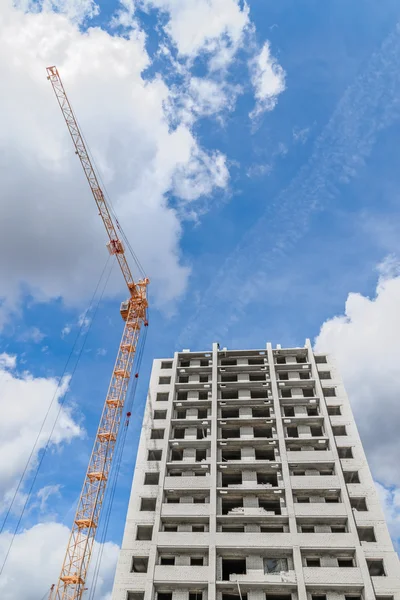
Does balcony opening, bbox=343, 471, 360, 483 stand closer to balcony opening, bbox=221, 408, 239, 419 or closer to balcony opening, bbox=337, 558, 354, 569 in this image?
balcony opening, bbox=337, 558, 354, 569

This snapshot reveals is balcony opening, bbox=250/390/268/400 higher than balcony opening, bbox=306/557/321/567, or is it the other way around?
balcony opening, bbox=250/390/268/400

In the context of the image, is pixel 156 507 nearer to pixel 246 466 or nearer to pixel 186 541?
pixel 186 541

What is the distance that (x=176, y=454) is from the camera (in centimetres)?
5597

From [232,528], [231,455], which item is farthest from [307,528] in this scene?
[231,455]

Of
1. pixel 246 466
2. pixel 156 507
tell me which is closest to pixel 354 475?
pixel 246 466

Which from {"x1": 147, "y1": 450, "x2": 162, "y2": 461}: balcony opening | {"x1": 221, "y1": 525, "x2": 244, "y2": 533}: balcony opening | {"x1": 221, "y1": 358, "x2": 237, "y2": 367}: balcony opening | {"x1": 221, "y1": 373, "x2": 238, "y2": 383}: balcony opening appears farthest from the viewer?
{"x1": 221, "y1": 358, "x2": 237, "y2": 367}: balcony opening

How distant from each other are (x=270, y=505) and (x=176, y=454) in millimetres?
12924

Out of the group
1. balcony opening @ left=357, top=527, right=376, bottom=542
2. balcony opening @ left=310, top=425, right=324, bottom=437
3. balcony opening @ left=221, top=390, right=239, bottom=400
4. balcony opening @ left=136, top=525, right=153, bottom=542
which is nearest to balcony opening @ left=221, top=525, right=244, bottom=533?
balcony opening @ left=136, top=525, right=153, bottom=542

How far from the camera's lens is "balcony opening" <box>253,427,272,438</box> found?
190ft

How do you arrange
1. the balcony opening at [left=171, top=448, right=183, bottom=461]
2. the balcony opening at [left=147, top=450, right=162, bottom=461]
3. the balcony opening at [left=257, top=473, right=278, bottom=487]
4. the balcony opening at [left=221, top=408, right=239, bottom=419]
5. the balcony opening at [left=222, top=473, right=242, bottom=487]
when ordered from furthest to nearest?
the balcony opening at [left=221, top=408, right=239, bottom=419] < the balcony opening at [left=171, top=448, right=183, bottom=461] < the balcony opening at [left=147, top=450, right=162, bottom=461] < the balcony opening at [left=222, top=473, right=242, bottom=487] < the balcony opening at [left=257, top=473, right=278, bottom=487]

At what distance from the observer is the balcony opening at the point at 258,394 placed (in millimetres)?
62594

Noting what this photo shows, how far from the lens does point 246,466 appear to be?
5197 cm

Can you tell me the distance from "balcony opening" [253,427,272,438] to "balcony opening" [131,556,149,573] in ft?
67.8

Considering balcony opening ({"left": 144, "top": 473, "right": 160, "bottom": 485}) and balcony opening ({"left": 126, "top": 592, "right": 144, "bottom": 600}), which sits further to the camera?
balcony opening ({"left": 144, "top": 473, "right": 160, "bottom": 485})
